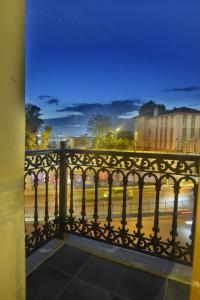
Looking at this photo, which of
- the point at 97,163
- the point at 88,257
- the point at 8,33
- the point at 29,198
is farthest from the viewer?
the point at 29,198

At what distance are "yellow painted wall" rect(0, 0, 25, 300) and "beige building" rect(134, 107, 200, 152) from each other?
35.2 m

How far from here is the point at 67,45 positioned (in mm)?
51875

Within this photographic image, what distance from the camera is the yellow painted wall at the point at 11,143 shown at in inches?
42.3

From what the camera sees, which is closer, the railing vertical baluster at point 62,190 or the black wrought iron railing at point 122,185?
the black wrought iron railing at point 122,185

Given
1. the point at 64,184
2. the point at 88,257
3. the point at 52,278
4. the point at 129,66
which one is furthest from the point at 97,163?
the point at 129,66

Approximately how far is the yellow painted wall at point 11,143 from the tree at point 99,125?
32.1m

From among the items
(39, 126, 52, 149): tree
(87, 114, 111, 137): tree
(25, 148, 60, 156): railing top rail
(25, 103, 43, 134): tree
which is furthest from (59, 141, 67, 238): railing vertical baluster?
(87, 114, 111, 137): tree

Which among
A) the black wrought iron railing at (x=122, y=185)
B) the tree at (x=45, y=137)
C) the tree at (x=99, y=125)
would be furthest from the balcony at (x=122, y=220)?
the tree at (x=99, y=125)

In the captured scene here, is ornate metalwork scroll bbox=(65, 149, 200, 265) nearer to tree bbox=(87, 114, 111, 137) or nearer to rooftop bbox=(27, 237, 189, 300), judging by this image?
rooftop bbox=(27, 237, 189, 300)

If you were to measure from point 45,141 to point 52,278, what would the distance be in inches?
971

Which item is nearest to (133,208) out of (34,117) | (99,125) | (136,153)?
(34,117)

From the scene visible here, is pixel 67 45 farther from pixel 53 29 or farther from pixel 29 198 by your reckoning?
pixel 29 198

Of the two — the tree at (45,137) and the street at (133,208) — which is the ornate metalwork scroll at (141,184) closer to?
the street at (133,208)

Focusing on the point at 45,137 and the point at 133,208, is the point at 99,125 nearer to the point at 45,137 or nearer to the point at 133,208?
the point at 45,137
